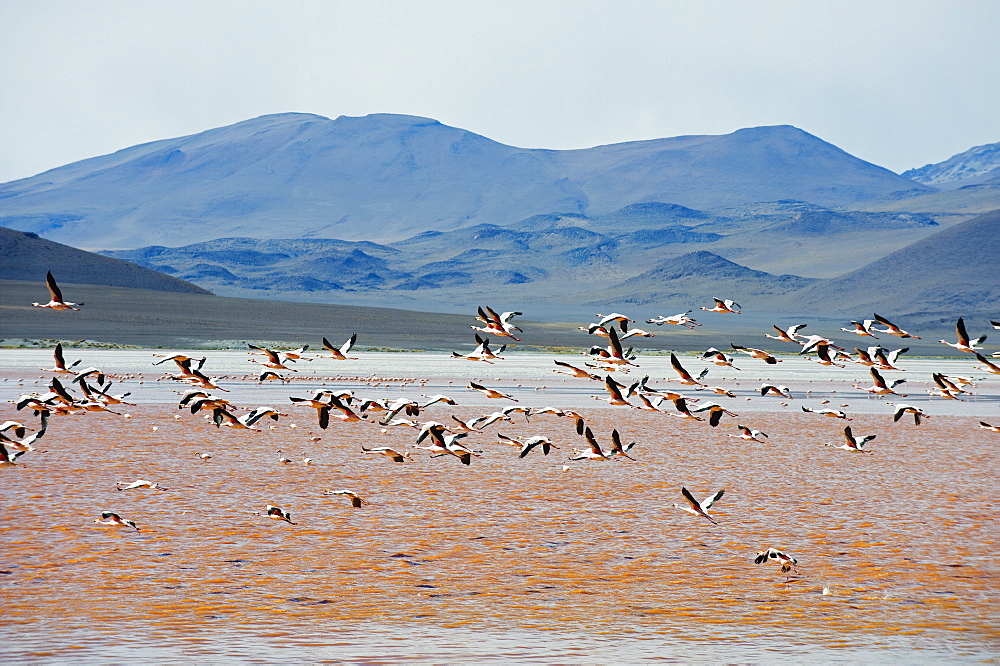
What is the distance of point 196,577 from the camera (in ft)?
34.3

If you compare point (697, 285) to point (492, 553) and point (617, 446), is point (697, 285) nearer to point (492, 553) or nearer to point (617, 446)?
point (617, 446)

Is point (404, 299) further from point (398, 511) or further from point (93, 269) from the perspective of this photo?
point (398, 511)

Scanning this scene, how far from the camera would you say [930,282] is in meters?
112

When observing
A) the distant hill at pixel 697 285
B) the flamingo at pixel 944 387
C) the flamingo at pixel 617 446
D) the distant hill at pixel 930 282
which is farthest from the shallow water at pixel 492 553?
the distant hill at pixel 697 285

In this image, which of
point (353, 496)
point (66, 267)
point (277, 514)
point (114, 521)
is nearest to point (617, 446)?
point (353, 496)

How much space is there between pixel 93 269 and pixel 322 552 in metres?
88.6

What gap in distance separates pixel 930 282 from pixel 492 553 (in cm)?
10909

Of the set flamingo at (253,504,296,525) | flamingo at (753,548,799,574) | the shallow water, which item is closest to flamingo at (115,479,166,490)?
the shallow water

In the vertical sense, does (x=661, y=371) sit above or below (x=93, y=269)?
below

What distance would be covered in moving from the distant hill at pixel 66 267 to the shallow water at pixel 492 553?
7576cm

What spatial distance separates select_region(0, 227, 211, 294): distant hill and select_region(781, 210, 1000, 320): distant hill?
62.4 m

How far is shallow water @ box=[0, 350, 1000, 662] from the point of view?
9.06 meters

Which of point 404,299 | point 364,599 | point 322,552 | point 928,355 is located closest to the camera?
point 364,599

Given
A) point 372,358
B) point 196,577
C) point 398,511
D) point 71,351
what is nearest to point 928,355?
point 372,358
